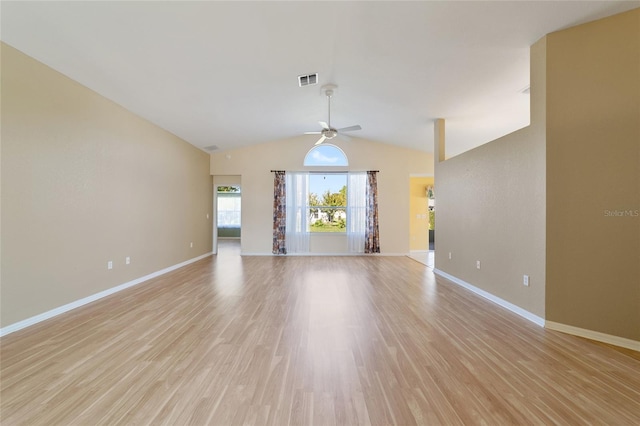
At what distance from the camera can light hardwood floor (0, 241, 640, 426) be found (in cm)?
160

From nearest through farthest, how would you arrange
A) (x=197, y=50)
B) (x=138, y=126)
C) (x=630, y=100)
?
1. (x=630, y=100)
2. (x=197, y=50)
3. (x=138, y=126)

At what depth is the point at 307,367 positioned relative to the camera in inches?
81.7

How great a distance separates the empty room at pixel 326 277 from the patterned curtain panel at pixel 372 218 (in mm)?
2625

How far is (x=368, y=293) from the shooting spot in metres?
4.10

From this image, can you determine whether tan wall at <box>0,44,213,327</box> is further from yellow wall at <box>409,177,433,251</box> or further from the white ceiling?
yellow wall at <box>409,177,433,251</box>

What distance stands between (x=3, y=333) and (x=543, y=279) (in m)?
5.29

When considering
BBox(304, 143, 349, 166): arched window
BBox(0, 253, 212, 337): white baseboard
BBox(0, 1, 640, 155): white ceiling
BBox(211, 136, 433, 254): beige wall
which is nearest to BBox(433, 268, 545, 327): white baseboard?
BBox(211, 136, 433, 254): beige wall

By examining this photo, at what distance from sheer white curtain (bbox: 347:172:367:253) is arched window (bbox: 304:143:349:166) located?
0.58 metres

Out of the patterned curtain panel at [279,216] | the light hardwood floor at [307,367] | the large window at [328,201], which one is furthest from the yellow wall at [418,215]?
the light hardwood floor at [307,367]

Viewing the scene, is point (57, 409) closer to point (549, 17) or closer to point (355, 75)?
point (355, 75)

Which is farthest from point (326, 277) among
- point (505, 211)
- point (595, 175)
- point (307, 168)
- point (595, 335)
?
point (595, 175)

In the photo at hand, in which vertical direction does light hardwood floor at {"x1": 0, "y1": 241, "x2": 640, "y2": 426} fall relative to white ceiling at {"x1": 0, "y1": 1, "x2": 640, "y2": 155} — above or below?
below

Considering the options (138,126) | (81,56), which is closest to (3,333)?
(81,56)

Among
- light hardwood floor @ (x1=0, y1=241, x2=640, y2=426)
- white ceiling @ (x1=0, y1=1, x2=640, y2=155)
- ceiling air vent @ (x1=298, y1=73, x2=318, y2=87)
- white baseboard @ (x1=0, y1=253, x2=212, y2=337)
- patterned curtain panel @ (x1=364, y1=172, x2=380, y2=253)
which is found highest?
ceiling air vent @ (x1=298, y1=73, x2=318, y2=87)
